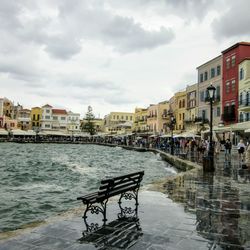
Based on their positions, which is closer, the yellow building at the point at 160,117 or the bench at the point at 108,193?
the bench at the point at 108,193

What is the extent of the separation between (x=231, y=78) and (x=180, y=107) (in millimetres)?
26336

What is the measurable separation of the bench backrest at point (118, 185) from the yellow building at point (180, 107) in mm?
63437

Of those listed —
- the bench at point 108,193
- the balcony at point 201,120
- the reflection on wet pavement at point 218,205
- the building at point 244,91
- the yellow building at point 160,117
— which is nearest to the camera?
the reflection on wet pavement at point 218,205

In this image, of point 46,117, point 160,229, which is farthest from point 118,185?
point 46,117

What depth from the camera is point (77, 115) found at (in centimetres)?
15400

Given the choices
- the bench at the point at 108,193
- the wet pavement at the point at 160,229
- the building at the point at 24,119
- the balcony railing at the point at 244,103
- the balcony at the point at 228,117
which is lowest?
the wet pavement at the point at 160,229

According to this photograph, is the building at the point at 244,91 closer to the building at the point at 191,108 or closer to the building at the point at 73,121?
the building at the point at 191,108

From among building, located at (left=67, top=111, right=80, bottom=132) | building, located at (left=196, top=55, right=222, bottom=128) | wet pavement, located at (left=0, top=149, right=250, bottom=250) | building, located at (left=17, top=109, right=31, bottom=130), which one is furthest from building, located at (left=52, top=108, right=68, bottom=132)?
wet pavement, located at (left=0, top=149, right=250, bottom=250)

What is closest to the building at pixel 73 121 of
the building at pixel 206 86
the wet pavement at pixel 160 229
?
the building at pixel 206 86

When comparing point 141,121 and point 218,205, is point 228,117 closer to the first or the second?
point 218,205

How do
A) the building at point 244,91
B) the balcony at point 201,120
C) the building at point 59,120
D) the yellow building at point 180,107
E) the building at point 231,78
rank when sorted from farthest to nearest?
the building at point 59,120, the yellow building at point 180,107, the balcony at point 201,120, the building at point 231,78, the building at point 244,91

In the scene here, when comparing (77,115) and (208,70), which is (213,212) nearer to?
(208,70)

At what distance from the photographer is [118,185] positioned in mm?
8633

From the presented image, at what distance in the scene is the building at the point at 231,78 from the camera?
4691 cm
